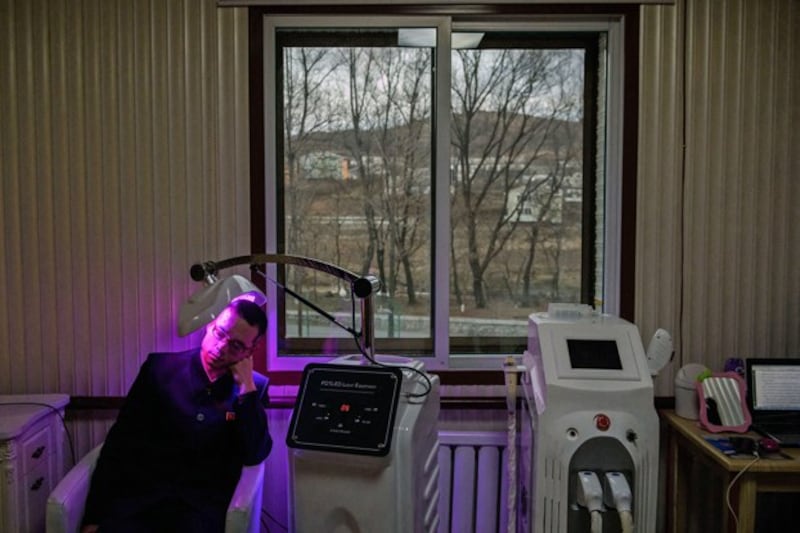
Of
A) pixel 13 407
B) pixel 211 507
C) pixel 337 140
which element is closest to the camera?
pixel 211 507

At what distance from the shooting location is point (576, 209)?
2.57 m

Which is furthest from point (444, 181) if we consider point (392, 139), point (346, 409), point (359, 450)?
point (359, 450)

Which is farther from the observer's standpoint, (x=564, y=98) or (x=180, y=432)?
(x=564, y=98)

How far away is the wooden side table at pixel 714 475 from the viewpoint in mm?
1818

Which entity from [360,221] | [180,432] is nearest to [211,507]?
[180,432]

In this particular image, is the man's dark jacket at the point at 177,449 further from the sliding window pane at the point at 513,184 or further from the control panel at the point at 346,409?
the sliding window pane at the point at 513,184

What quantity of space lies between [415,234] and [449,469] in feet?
3.09

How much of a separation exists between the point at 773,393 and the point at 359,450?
4.93 ft

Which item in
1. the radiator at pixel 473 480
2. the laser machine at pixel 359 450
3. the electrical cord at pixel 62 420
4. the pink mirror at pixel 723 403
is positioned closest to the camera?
the laser machine at pixel 359 450

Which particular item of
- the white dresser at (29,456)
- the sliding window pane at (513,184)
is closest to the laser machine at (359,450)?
the sliding window pane at (513,184)

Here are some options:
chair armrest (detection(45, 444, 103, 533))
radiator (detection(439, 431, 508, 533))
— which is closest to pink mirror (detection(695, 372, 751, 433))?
radiator (detection(439, 431, 508, 533))

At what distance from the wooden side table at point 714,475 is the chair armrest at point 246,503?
1.41 m

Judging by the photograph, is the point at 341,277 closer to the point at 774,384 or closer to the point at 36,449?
the point at 36,449

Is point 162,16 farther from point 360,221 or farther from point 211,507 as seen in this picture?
point 211,507
